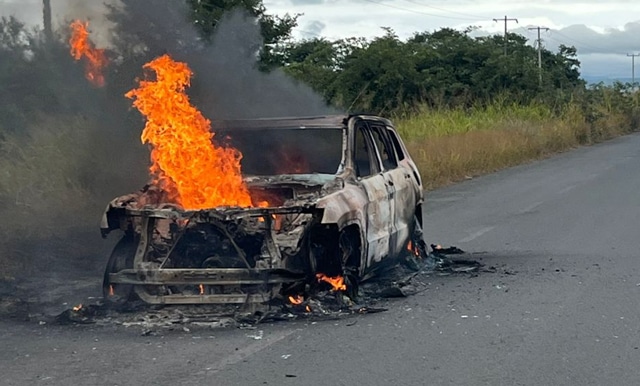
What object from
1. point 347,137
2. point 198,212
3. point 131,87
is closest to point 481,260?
point 347,137

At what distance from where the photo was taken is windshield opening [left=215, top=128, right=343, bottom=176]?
8.58 meters

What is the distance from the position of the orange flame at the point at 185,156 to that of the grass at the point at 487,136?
10997 mm

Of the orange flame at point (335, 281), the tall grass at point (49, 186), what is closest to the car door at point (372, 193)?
the orange flame at point (335, 281)

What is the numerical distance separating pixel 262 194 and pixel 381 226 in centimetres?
116

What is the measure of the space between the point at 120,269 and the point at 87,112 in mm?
5536

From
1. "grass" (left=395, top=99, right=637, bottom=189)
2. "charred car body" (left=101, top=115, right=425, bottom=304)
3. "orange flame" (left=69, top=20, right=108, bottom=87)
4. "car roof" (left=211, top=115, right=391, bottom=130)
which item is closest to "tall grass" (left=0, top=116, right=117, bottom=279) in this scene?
"orange flame" (left=69, top=20, right=108, bottom=87)

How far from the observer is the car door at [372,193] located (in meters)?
8.24

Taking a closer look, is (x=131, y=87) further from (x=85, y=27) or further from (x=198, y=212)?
(x=198, y=212)

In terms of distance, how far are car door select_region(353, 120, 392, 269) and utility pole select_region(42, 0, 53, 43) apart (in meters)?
4.45

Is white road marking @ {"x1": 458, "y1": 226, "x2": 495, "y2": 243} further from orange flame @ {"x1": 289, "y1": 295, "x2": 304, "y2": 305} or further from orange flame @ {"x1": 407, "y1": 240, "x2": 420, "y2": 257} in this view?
orange flame @ {"x1": 289, "y1": 295, "x2": 304, "y2": 305}

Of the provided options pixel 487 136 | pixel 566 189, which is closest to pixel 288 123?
pixel 566 189

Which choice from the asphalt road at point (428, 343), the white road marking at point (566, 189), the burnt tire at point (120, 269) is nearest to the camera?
the asphalt road at point (428, 343)

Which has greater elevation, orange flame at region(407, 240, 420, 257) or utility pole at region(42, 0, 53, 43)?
utility pole at region(42, 0, 53, 43)

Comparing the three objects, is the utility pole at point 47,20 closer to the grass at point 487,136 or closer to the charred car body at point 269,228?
the charred car body at point 269,228
